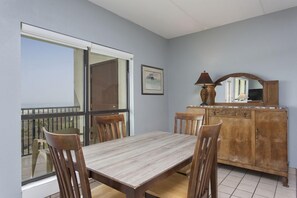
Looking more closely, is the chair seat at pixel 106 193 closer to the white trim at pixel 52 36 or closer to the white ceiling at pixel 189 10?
the white trim at pixel 52 36

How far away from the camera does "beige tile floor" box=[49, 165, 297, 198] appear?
215cm

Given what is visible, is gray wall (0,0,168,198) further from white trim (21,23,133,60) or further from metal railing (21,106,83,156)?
metal railing (21,106,83,156)

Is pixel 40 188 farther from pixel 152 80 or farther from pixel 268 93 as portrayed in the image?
pixel 268 93

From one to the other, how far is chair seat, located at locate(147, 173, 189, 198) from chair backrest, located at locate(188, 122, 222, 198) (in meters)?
0.15

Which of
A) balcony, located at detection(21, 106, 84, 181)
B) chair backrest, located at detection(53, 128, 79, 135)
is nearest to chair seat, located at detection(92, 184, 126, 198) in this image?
balcony, located at detection(21, 106, 84, 181)

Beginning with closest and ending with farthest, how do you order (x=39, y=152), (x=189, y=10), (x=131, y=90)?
(x=39, y=152), (x=189, y=10), (x=131, y=90)

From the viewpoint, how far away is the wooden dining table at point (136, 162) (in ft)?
3.17

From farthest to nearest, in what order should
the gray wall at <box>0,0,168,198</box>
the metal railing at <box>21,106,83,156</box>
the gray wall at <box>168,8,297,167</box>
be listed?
1. the gray wall at <box>168,8,297,167</box>
2. the metal railing at <box>21,106,83,156</box>
3. the gray wall at <box>0,0,168,198</box>

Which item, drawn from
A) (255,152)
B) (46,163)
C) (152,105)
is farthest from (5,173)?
(255,152)

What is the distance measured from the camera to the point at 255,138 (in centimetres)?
256

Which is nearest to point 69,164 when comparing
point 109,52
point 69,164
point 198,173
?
point 69,164

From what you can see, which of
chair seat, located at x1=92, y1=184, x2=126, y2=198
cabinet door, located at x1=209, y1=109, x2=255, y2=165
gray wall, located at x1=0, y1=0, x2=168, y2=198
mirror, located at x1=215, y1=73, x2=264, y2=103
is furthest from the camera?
mirror, located at x1=215, y1=73, x2=264, y2=103

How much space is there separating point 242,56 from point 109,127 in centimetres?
263

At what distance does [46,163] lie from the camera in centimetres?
234
